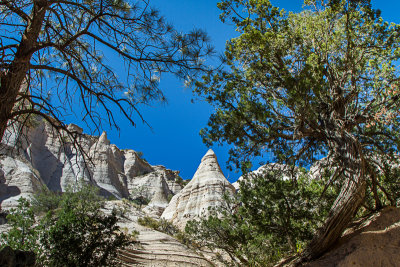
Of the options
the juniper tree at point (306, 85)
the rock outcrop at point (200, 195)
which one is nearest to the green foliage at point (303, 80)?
the juniper tree at point (306, 85)

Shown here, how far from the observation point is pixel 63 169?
40.5 meters

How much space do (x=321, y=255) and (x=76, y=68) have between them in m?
6.13

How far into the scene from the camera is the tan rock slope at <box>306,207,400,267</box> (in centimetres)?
407

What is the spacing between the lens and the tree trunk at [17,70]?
11.9 feet

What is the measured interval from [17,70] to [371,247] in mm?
5971

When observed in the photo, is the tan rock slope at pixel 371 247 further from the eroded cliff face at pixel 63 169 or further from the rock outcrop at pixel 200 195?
the rock outcrop at pixel 200 195

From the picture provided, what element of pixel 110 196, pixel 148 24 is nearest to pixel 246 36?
pixel 148 24

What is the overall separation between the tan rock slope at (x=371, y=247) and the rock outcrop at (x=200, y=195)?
18182 mm

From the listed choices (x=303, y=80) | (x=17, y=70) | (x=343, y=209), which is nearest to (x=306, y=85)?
(x=303, y=80)

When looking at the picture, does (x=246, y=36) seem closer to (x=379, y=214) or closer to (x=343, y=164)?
(x=343, y=164)

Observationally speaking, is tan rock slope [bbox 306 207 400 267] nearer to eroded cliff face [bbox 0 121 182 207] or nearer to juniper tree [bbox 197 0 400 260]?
juniper tree [bbox 197 0 400 260]

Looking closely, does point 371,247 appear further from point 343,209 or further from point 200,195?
point 200,195

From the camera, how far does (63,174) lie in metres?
39.8

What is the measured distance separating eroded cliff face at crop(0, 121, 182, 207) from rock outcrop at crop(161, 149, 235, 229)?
873 cm
